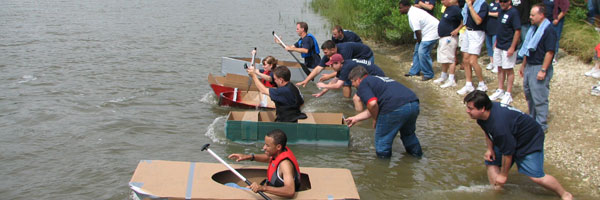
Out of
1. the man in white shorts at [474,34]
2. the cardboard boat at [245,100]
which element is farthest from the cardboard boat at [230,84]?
the man in white shorts at [474,34]

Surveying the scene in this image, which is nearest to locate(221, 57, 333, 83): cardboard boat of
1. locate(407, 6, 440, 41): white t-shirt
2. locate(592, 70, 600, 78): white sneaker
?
locate(407, 6, 440, 41): white t-shirt

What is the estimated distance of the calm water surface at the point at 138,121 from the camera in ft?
24.5

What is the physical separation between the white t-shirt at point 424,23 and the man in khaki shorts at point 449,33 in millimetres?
520

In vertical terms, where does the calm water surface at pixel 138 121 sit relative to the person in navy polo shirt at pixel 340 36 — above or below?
below

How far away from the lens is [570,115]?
966cm

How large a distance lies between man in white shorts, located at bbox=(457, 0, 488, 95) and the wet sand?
0.68 m

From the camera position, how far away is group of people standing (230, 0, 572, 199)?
617 centimetres

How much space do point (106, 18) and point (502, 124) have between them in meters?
20.3

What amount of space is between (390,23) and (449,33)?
509 centimetres

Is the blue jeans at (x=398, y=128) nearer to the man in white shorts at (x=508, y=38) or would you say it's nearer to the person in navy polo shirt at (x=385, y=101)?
the person in navy polo shirt at (x=385, y=101)

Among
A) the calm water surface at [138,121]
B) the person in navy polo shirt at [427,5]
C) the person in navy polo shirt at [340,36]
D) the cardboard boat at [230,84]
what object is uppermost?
the person in navy polo shirt at [427,5]

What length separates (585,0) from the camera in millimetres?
13219

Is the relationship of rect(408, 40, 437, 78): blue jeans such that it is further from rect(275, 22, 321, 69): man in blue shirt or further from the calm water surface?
rect(275, 22, 321, 69): man in blue shirt

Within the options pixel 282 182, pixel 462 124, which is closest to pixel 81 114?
pixel 282 182
